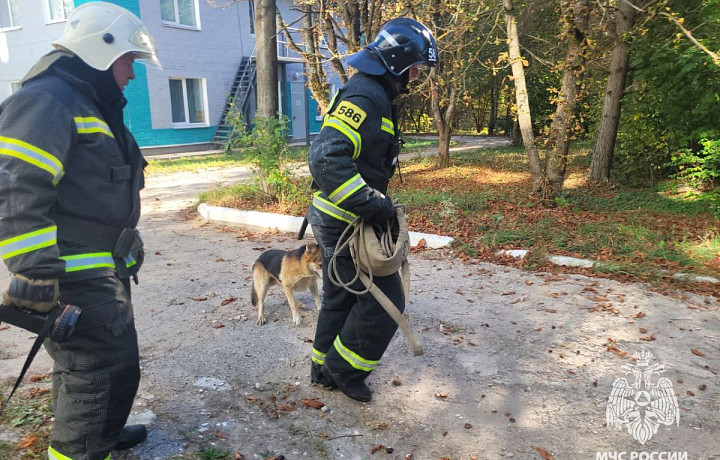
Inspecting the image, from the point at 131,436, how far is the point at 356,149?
80.1 inches

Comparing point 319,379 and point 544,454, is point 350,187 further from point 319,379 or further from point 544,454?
point 544,454

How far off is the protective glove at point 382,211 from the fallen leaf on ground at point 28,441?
2.25 meters

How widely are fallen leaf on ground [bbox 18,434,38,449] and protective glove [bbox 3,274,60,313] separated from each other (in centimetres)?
120

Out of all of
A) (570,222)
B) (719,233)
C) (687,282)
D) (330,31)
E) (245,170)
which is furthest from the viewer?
(245,170)

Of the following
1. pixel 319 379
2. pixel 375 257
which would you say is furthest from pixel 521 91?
pixel 319 379

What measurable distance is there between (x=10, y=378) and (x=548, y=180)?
24.8ft

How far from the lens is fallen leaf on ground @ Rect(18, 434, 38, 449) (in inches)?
105

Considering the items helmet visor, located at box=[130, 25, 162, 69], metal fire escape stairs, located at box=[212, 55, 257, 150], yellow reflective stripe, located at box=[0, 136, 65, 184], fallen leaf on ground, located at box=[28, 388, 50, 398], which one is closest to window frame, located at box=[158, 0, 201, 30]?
metal fire escape stairs, located at box=[212, 55, 257, 150]

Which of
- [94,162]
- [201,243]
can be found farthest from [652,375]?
[201,243]

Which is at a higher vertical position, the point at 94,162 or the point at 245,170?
the point at 94,162

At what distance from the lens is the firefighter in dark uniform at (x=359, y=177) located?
2705 mm

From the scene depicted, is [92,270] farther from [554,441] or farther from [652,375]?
[652,375]

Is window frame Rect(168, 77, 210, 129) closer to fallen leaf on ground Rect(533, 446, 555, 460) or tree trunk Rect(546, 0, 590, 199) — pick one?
tree trunk Rect(546, 0, 590, 199)

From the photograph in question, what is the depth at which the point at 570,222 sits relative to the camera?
23.2 feet
